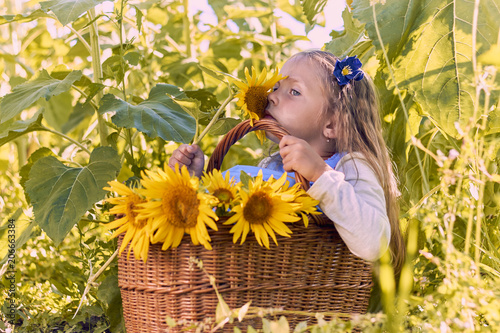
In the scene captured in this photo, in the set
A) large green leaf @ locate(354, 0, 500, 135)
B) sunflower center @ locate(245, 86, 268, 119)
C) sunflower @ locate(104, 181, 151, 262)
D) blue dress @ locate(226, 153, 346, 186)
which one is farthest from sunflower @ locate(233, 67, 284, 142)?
sunflower @ locate(104, 181, 151, 262)

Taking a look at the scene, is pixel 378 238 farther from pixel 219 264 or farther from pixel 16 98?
pixel 16 98

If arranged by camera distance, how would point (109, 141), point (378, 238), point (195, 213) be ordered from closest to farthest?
point (195, 213), point (378, 238), point (109, 141)

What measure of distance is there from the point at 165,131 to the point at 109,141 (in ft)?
0.95

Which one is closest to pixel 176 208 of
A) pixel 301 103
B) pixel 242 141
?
pixel 301 103

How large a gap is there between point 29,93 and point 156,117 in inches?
12.2

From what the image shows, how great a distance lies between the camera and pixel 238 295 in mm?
918

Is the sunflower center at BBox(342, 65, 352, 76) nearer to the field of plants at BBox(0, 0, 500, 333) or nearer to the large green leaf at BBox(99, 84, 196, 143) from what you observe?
the field of plants at BBox(0, 0, 500, 333)

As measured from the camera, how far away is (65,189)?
46.4 inches

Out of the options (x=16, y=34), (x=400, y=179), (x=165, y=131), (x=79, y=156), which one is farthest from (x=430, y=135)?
(x=16, y=34)

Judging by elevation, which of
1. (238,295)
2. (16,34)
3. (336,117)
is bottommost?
(238,295)

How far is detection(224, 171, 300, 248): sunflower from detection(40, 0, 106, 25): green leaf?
57 centimetres

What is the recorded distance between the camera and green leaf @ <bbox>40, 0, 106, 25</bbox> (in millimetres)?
1138

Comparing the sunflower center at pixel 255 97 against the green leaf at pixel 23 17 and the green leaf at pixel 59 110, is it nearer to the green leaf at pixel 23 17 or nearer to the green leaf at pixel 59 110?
the green leaf at pixel 23 17

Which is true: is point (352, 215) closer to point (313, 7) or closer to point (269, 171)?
point (269, 171)
